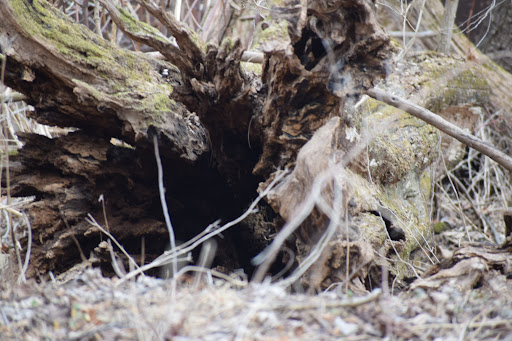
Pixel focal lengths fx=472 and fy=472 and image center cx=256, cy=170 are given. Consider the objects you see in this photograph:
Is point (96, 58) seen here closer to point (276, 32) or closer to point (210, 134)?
point (210, 134)

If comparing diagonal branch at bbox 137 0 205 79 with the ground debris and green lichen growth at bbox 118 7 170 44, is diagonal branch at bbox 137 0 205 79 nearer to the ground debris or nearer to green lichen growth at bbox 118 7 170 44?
green lichen growth at bbox 118 7 170 44

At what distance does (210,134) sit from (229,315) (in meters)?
1.47

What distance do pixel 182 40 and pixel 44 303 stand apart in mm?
1570

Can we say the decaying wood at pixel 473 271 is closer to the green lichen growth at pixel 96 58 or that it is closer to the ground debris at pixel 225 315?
the ground debris at pixel 225 315

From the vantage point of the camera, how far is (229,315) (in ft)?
5.80

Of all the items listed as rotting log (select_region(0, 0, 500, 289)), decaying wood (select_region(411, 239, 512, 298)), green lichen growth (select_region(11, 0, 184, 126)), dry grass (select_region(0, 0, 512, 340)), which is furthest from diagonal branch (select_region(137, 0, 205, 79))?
decaying wood (select_region(411, 239, 512, 298))

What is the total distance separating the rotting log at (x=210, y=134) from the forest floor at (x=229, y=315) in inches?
20.7

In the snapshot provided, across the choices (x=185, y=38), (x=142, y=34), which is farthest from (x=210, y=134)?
(x=142, y=34)

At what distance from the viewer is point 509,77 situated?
574 cm

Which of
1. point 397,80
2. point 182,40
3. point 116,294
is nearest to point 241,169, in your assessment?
point 182,40

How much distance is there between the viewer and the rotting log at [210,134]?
7.95 feet

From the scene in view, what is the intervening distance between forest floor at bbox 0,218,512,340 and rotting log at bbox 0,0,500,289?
527mm

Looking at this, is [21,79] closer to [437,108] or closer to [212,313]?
[212,313]

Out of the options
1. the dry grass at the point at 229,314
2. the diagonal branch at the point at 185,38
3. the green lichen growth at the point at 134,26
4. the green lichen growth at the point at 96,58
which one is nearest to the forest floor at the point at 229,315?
the dry grass at the point at 229,314
